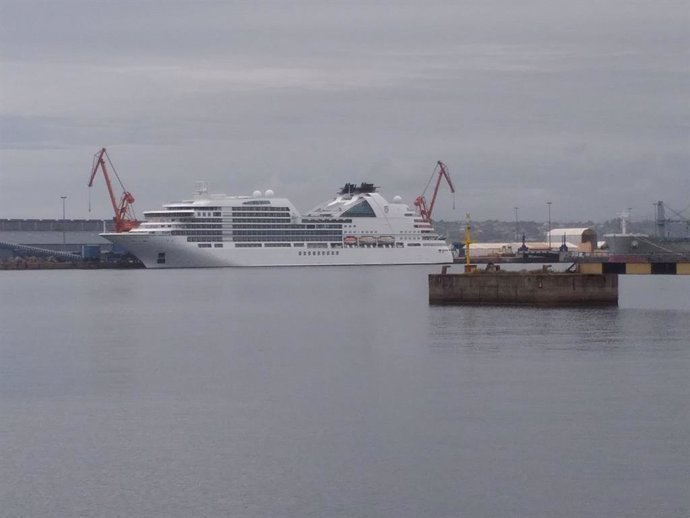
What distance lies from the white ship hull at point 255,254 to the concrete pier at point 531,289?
190 feet

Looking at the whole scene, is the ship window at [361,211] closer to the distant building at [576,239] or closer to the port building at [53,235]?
the port building at [53,235]

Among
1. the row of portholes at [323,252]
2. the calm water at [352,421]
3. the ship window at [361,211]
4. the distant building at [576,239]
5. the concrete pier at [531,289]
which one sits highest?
the ship window at [361,211]

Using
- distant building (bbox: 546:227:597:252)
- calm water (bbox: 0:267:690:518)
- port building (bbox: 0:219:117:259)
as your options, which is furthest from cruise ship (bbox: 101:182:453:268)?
calm water (bbox: 0:267:690:518)

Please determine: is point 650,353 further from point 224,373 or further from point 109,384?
point 109,384

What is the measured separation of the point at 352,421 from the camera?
19.9 meters

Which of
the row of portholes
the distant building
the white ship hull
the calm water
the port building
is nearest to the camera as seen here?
the calm water

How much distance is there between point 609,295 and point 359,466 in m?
29.6

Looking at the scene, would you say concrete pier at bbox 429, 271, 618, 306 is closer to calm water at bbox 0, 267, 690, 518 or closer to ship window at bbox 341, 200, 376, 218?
calm water at bbox 0, 267, 690, 518

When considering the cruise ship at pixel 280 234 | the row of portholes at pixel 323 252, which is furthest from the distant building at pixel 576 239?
the row of portholes at pixel 323 252

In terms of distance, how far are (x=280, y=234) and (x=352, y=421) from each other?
291 feet

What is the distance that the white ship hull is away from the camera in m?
103

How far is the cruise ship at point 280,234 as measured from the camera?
103125 mm

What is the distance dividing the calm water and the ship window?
242ft

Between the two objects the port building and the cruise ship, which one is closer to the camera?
the cruise ship
